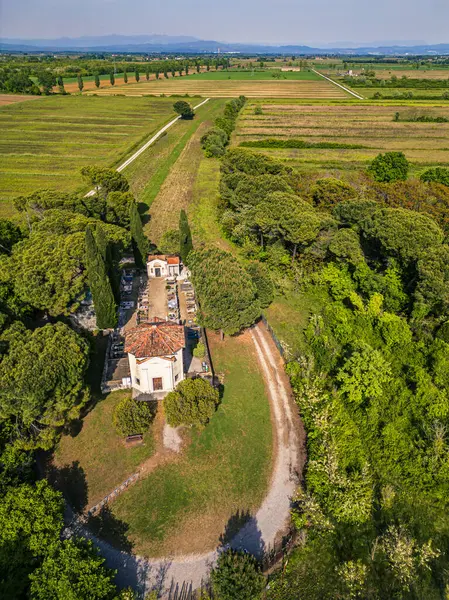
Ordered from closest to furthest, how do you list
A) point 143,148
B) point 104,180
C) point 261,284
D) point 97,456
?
point 97,456, point 261,284, point 104,180, point 143,148

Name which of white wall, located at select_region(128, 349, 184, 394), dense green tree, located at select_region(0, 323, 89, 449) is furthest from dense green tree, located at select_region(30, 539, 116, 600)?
white wall, located at select_region(128, 349, 184, 394)

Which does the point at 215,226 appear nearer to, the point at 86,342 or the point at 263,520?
the point at 86,342

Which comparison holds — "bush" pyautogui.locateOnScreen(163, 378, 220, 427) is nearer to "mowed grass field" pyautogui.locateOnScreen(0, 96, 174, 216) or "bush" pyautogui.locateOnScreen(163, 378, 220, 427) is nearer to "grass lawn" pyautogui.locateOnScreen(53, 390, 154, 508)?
"grass lawn" pyautogui.locateOnScreen(53, 390, 154, 508)

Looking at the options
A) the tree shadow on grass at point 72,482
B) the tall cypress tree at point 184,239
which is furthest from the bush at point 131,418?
the tall cypress tree at point 184,239

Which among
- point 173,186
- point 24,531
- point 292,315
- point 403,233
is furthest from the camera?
point 173,186

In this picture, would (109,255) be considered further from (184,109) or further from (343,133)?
(184,109)

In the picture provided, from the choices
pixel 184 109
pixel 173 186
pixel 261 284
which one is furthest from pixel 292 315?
pixel 184 109

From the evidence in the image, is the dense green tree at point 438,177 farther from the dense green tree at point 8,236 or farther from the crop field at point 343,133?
the dense green tree at point 8,236
